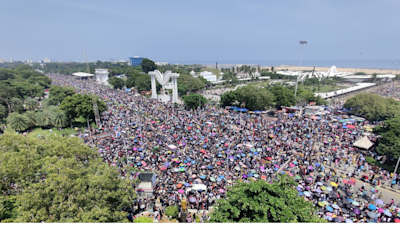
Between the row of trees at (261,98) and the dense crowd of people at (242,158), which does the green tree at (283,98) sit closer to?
the row of trees at (261,98)

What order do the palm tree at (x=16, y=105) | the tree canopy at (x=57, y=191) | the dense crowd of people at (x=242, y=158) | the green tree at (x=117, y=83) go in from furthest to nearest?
1. the green tree at (x=117, y=83)
2. the palm tree at (x=16, y=105)
3. the dense crowd of people at (x=242, y=158)
4. the tree canopy at (x=57, y=191)

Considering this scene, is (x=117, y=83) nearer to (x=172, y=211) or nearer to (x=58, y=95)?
(x=58, y=95)

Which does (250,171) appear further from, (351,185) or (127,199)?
(127,199)

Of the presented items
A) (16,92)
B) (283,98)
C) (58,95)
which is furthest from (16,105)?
(283,98)

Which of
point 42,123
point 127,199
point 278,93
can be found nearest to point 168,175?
point 127,199

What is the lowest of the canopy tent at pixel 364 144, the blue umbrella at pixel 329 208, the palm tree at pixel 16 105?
the blue umbrella at pixel 329 208

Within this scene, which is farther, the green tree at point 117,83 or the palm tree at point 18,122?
the green tree at point 117,83

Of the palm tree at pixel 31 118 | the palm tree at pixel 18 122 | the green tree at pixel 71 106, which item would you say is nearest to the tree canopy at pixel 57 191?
the green tree at pixel 71 106
